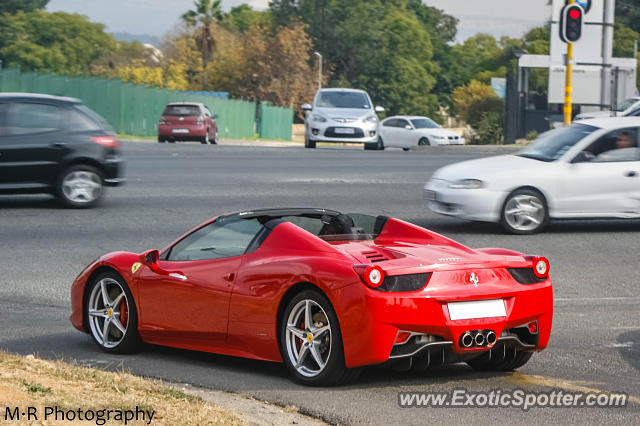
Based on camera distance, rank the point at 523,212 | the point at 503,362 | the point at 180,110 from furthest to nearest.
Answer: the point at 180,110, the point at 523,212, the point at 503,362

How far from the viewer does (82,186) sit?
1780 cm

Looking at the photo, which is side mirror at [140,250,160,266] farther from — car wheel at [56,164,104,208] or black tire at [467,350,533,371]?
car wheel at [56,164,104,208]

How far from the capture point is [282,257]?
7098 mm

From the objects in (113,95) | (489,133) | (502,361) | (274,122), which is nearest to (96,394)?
(502,361)

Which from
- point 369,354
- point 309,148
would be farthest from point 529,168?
point 309,148

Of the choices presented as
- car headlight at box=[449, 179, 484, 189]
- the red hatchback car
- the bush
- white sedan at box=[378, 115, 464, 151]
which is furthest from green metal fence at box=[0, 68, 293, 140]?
car headlight at box=[449, 179, 484, 189]

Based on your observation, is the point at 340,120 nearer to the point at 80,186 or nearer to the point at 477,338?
the point at 80,186

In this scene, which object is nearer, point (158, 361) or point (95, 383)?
point (95, 383)

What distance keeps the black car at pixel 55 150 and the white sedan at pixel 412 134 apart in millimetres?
23937

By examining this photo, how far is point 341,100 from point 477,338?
28208mm

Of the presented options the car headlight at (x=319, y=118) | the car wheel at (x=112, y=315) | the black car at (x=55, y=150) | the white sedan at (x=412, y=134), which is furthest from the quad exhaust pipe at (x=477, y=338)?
the white sedan at (x=412, y=134)

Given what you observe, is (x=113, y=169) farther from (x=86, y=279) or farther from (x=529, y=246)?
(x=86, y=279)

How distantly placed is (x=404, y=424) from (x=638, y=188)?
10.2 metres

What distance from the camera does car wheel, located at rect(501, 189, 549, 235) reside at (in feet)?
49.8
